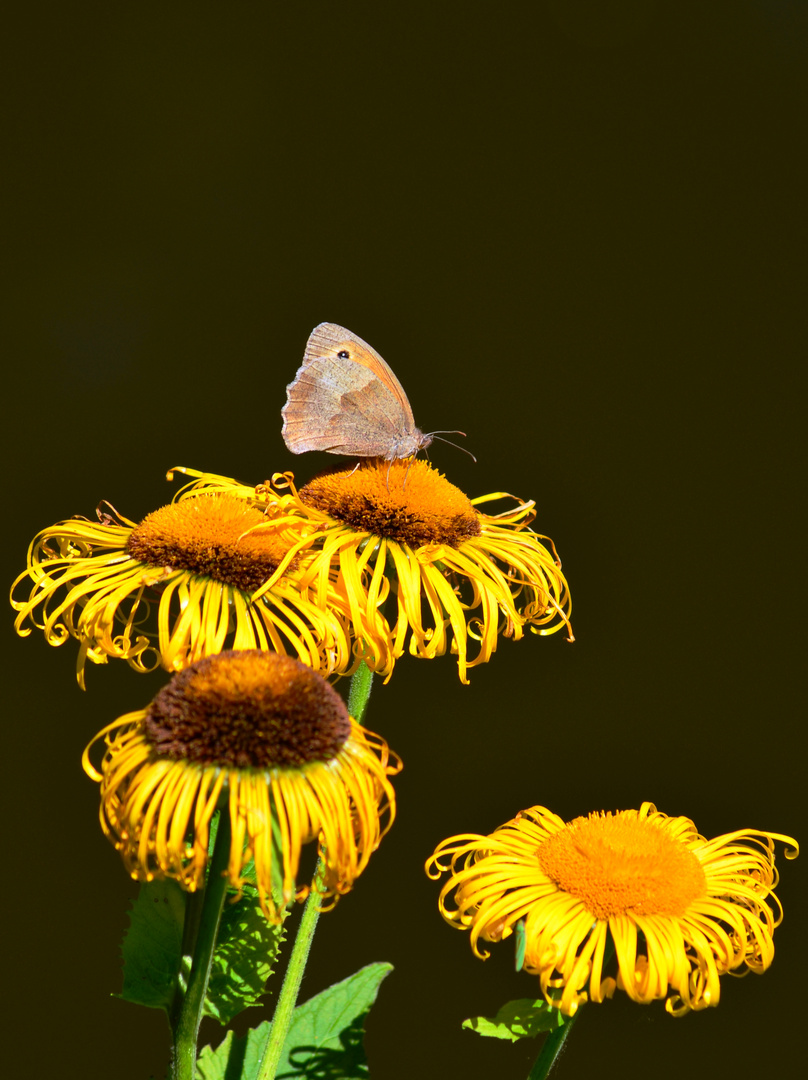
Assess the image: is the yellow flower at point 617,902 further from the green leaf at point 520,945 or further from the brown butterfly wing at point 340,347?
the brown butterfly wing at point 340,347

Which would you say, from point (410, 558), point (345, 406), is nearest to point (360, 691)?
point (410, 558)

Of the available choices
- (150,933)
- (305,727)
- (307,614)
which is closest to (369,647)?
(307,614)

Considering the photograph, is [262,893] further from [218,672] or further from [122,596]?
[122,596]

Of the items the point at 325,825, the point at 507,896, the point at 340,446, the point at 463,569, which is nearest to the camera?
the point at 325,825

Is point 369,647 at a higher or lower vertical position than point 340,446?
lower

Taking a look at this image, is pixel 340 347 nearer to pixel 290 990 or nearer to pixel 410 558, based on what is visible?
pixel 410 558
